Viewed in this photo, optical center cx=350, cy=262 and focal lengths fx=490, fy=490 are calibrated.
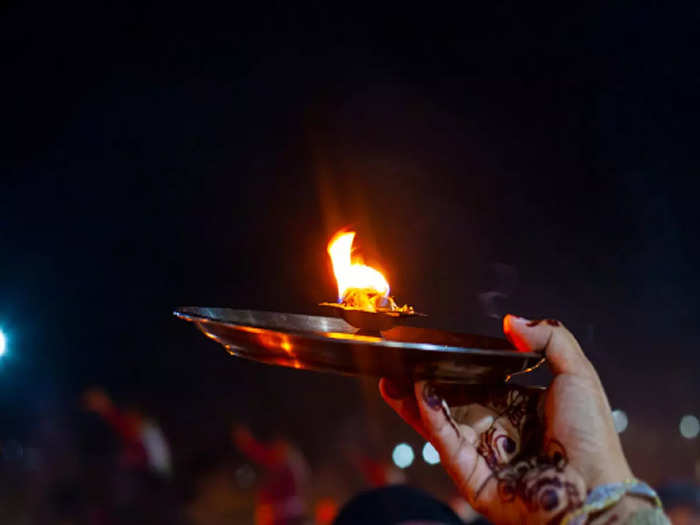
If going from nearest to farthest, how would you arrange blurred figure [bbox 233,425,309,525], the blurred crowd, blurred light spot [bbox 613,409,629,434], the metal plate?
1. the metal plate
2. blurred figure [bbox 233,425,309,525]
3. the blurred crowd
4. blurred light spot [bbox 613,409,629,434]


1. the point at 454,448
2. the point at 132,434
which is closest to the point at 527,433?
the point at 454,448

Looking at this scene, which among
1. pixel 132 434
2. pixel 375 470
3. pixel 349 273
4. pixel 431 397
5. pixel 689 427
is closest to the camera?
pixel 431 397

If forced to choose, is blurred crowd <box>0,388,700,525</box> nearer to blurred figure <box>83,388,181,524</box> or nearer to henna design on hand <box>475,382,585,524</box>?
blurred figure <box>83,388,181,524</box>

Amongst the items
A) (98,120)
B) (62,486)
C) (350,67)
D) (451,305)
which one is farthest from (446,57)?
(62,486)

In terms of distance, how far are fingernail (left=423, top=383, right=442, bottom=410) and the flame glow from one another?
40 cm

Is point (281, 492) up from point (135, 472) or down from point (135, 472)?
up

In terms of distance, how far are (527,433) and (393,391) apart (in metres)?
0.54

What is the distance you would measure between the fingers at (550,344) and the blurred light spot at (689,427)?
13.3 metres

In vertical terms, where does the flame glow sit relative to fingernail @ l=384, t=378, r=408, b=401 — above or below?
above

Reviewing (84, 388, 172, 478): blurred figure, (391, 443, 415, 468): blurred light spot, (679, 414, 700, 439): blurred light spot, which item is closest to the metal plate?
(84, 388, 172, 478): blurred figure

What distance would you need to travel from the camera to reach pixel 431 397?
178 cm

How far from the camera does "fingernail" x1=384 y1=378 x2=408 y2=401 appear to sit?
1.90 m

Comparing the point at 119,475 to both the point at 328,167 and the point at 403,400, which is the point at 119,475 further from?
the point at 403,400

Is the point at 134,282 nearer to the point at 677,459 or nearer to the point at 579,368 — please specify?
the point at 579,368
